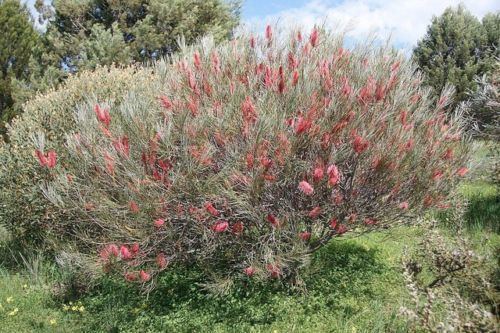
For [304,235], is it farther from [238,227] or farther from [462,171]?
[462,171]

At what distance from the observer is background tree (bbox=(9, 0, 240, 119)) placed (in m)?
15.0

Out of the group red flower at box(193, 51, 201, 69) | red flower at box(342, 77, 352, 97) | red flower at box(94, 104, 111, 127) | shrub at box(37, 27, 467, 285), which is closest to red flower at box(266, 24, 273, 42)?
shrub at box(37, 27, 467, 285)

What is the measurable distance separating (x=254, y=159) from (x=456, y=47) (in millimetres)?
21169

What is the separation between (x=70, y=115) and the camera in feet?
24.1

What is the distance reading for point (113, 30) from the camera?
50.6 feet

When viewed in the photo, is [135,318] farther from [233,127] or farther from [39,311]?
[233,127]

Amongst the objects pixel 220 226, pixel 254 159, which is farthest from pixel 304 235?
pixel 254 159

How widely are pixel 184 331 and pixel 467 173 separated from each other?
3454 millimetres

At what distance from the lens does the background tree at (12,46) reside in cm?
1496

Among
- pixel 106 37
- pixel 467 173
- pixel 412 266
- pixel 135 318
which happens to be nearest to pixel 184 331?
pixel 135 318

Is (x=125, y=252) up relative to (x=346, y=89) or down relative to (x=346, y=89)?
down

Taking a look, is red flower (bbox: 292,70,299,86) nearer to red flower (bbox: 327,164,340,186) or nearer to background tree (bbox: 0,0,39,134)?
red flower (bbox: 327,164,340,186)

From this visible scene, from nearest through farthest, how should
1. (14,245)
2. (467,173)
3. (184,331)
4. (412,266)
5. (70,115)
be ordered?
(184,331) → (412,266) → (467,173) → (70,115) → (14,245)

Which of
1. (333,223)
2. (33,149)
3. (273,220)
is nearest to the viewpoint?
(273,220)
